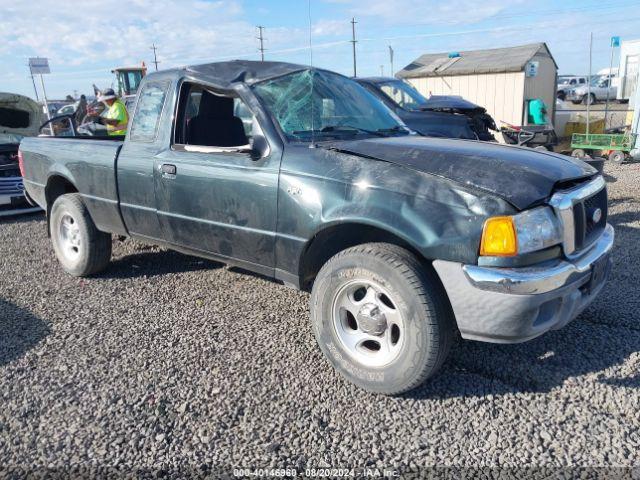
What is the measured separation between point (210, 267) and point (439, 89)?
49.6 feet

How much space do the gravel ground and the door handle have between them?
1.14 metres

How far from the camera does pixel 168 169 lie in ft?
12.8

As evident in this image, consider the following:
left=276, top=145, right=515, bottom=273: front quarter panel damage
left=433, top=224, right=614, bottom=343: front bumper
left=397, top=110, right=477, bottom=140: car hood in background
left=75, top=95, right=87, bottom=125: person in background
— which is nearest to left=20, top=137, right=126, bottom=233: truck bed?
left=276, top=145, right=515, bottom=273: front quarter panel damage

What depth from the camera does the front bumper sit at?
2533 millimetres

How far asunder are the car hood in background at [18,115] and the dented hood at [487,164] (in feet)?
26.5

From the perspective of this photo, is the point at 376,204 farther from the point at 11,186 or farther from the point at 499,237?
the point at 11,186

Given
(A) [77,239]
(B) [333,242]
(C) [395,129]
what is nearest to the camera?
(B) [333,242]

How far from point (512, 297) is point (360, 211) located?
0.92 metres

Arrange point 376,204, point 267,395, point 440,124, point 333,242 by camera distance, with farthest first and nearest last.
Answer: point 440,124
point 333,242
point 267,395
point 376,204

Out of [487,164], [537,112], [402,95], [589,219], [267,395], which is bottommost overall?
[267,395]

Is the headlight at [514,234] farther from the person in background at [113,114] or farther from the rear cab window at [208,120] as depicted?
the person in background at [113,114]

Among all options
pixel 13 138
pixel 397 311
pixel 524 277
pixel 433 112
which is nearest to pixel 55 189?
pixel 13 138

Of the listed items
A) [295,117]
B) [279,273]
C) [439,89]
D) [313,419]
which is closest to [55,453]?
[313,419]

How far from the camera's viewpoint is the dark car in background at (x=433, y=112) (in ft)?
26.2
